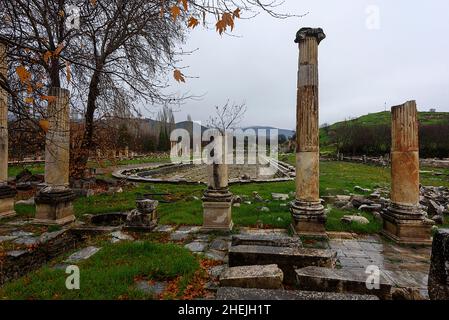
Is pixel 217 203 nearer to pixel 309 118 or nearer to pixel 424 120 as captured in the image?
pixel 309 118

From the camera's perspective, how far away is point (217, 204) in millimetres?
6703

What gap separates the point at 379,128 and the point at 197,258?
46.9 metres

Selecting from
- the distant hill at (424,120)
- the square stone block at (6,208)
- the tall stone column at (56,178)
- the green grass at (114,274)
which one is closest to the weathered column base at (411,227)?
the green grass at (114,274)

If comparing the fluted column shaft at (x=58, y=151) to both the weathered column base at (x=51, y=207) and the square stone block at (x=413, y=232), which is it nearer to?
the weathered column base at (x=51, y=207)

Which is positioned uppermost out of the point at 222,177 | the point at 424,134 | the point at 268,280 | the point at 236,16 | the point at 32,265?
the point at 424,134

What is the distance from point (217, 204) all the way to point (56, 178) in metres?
4.35

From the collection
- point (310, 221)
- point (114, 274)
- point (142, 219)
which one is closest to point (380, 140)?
point (310, 221)

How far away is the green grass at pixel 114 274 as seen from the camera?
342 cm

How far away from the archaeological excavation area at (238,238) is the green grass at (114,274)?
0.07ft

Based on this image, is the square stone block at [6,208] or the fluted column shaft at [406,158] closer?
the fluted column shaft at [406,158]

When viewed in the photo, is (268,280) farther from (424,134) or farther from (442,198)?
(424,134)

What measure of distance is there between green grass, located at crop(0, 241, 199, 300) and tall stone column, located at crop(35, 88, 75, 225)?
2839 millimetres

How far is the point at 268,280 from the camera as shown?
140 inches
